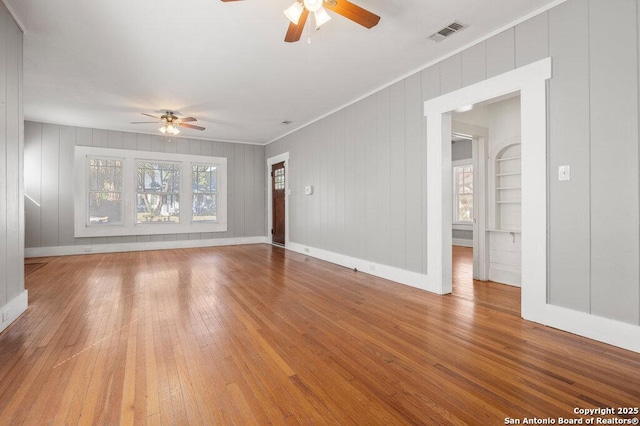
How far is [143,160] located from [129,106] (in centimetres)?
225

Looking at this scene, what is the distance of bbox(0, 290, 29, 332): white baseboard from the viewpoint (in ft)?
8.61

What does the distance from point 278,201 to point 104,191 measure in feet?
13.2

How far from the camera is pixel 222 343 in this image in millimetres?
2367

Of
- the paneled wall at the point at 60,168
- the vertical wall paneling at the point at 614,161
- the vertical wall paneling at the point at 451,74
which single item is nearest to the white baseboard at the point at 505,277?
the vertical wall paneling at the point at 614,161

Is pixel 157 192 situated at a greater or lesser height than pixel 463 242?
greater

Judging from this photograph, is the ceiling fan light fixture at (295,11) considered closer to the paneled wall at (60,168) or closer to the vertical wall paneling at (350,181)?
the vertical wall paneling at (350,181)

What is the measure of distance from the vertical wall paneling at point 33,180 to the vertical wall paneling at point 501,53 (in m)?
8.35

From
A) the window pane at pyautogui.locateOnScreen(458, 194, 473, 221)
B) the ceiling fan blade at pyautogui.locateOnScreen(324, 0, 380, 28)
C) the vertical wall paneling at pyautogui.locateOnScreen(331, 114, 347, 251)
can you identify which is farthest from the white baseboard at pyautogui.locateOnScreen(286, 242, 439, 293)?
the window pane at pyautogui.locateOnScreen(458, 194, 473, 221)

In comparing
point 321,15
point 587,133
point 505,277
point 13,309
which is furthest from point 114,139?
point 587,133

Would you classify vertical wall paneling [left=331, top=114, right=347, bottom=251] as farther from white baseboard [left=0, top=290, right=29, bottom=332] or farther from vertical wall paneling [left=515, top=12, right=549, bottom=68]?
white baseboard [left=0, top=290, right=29, bottom=332]

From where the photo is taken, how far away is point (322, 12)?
2.26 metres

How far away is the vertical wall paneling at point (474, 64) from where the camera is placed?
320 centimetres

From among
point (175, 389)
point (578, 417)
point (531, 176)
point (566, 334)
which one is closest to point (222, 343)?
point (175, 389)

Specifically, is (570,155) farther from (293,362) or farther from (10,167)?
(10,167)
